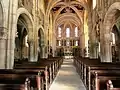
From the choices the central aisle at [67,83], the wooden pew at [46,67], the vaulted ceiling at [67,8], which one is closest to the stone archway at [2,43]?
the wooden pew at [46,67]

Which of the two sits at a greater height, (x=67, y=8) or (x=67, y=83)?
(x=67, y=8)

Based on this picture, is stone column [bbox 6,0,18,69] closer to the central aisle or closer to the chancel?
the chancel

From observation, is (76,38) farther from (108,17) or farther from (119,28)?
(108,17)

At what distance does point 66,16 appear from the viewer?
39.4 meters

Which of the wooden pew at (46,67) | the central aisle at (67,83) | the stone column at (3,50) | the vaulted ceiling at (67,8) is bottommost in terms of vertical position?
the central aisle at (67,83)

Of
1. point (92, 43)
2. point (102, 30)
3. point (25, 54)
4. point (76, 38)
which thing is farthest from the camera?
point (76, 38)

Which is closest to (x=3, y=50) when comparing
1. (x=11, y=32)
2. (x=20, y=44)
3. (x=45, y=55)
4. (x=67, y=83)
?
(x=11, y=32)

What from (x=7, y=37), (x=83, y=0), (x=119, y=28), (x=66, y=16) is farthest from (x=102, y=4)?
(x=66, y=16)

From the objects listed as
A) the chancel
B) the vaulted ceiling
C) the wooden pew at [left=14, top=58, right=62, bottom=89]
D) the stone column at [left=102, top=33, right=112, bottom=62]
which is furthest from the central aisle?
the vaulted ceiling

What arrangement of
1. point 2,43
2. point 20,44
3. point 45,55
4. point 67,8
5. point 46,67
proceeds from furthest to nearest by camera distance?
point 67,8 < point 45,55 < point 20,44 < point 2,43 < point 46,67

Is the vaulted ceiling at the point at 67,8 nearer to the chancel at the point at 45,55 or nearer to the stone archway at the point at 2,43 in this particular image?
the chancel at the point at 45,55

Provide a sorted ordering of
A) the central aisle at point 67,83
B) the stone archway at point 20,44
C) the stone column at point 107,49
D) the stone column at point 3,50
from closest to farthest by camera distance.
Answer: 1. the central aisle at point 67,83
2. the stone column at point 3,50
3. the stone column at point 107,49
4. the stone archway at point 20,44

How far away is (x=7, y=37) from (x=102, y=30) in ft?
25.7

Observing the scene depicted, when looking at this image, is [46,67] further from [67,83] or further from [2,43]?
[2,43]
